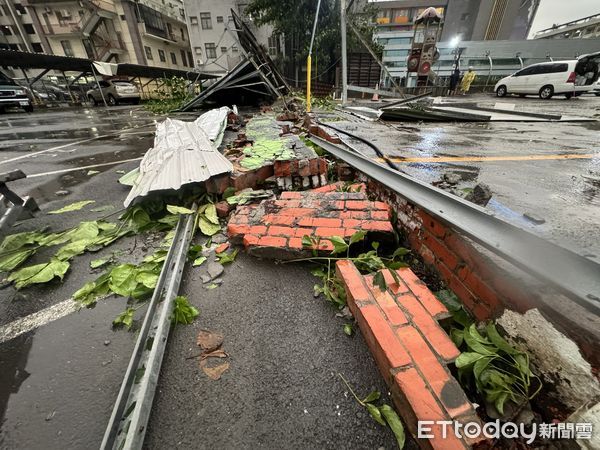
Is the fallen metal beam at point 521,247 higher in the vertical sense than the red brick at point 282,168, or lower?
higher

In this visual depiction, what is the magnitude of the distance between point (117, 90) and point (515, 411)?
23758 millimetres

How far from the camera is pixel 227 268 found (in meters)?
1.93

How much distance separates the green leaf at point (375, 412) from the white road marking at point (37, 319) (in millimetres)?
1782

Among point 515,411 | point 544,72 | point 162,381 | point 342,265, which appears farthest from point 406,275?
point 544,72

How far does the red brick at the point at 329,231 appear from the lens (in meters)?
1.86

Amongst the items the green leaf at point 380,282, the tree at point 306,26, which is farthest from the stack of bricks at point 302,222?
the tree at point 306,26

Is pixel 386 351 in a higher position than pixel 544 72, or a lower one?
lower

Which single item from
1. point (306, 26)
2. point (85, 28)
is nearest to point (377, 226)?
point (306, 26)

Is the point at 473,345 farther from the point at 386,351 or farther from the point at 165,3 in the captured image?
the point at 165,3

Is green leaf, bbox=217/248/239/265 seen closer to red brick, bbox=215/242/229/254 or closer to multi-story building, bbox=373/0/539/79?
red brick, bbox=215/242/229/254

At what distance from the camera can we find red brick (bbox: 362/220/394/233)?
5.96 feet

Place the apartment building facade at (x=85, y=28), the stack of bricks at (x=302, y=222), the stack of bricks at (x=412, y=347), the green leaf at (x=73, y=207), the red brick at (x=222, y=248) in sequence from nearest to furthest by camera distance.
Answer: the stack of bricks at (x=412, y=347)
the stack of bricks at (x=302, y=222)
the red brick at (x=222, y=248)
the green leaf at (x=73, y=207)
the apartment building facade at (x=85, y=28)

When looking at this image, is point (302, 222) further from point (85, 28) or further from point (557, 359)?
point (85, 28)

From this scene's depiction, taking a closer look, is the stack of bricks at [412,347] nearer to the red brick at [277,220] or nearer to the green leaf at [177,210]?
the red brick at [277,220]
